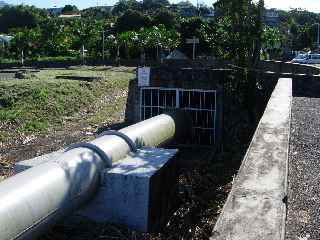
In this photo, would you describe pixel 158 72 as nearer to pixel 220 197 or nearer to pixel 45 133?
pixel 45 133

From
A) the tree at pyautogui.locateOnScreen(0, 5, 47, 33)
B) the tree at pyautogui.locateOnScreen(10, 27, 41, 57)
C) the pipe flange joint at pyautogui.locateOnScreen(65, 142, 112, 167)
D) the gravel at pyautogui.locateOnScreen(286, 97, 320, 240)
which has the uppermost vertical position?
the tree at pyautogui.locateOnScreen(0, 5, 47, 33)

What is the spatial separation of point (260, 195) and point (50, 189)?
455 cm

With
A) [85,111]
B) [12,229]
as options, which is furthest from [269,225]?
[85,111]

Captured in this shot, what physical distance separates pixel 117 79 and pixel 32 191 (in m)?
29.7

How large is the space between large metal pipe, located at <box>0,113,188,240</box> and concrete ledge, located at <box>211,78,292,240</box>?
11.5 feet

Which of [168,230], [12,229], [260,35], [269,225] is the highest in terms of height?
[260,35]

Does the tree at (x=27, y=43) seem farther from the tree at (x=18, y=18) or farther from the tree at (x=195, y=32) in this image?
the tree at (x=18, y=18)

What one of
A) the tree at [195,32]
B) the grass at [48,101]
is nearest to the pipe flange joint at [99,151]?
the grass at [48,101]

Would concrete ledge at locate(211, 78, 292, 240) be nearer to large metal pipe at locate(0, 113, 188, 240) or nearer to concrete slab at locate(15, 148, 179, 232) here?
concrete slab at locate(15, 148, 179, 232)

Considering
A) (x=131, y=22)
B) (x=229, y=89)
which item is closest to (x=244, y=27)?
(x=229, y=89)

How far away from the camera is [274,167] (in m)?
5.80

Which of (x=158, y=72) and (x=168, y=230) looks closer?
(x=168, y=230)

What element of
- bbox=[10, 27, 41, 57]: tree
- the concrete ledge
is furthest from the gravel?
bbox=[10, 27, 41, 57]: tree

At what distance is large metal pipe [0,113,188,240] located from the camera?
7.45 m
